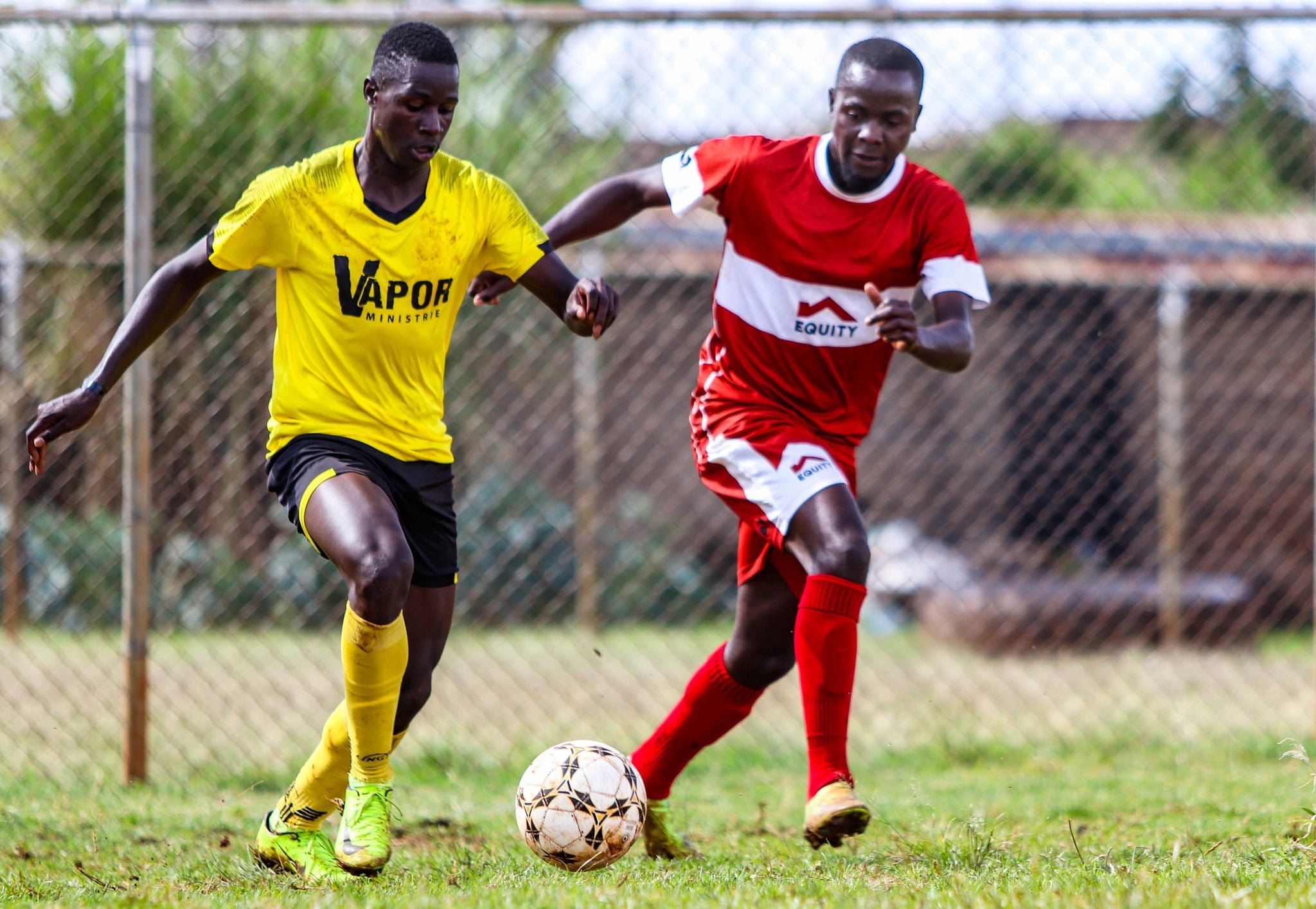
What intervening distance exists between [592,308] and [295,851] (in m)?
1.66

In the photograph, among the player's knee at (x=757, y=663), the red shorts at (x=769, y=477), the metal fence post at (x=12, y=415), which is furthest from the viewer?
the metal fence post at (x=12, y=415)

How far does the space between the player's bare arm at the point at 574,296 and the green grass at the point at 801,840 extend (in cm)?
142

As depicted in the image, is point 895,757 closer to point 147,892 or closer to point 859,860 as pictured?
point 859,860

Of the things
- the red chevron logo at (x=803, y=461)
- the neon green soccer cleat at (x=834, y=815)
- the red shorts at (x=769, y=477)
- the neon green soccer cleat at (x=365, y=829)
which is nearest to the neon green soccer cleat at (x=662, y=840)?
the neon green soccer cleat at (x=834, y=815)

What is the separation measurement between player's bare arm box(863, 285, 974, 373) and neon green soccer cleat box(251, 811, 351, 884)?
198cm

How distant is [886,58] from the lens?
3.76 metres

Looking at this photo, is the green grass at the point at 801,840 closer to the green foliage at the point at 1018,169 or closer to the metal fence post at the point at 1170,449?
the metal fence post at the point at 1170,449

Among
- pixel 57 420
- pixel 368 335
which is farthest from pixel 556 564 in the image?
pixel 57 420

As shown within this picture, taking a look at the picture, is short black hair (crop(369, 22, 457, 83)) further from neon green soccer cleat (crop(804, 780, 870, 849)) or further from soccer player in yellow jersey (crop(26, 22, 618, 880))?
neon green soccer cleat (crop(804, 780, 870, 849))

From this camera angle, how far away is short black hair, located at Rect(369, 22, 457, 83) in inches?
137

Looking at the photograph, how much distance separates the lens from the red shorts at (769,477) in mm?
3711

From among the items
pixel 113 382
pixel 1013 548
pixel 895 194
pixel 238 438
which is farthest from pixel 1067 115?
pixel 113 382

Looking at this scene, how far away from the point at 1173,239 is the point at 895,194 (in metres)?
7.06

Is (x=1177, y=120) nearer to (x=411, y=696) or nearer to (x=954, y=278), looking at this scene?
(x=954, y=278)
